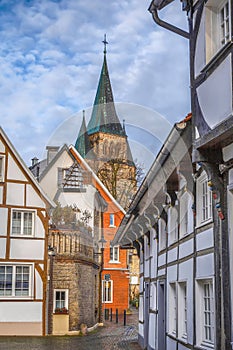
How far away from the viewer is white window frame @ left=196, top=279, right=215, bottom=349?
7498 mm

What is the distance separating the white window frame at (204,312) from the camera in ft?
24.6

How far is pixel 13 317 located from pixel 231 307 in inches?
556

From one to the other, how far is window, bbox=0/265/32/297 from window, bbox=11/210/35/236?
1.21 meters

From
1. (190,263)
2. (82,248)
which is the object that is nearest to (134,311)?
(82,248)

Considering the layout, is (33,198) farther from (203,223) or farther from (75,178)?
(203,223)

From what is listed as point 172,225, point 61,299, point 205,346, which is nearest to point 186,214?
point 172,225

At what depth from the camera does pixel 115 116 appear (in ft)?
26.6

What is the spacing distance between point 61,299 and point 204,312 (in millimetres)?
12860

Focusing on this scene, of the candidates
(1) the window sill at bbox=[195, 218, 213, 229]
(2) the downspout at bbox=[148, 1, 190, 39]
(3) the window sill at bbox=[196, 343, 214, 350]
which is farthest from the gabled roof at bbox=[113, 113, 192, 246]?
(3) the window sill at bbox=[196, 343, 214, 350]

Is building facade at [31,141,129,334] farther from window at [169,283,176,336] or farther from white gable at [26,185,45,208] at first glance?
window at [169,283,176,336]

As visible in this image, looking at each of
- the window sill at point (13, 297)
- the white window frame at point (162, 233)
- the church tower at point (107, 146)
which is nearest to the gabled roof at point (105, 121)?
the church tower at point (107, 146)

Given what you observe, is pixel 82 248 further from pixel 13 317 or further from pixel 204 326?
pixel 204 326

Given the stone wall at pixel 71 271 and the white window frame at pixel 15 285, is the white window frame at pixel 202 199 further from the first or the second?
the white window frame at pixel 15 285

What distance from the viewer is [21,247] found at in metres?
19.6
